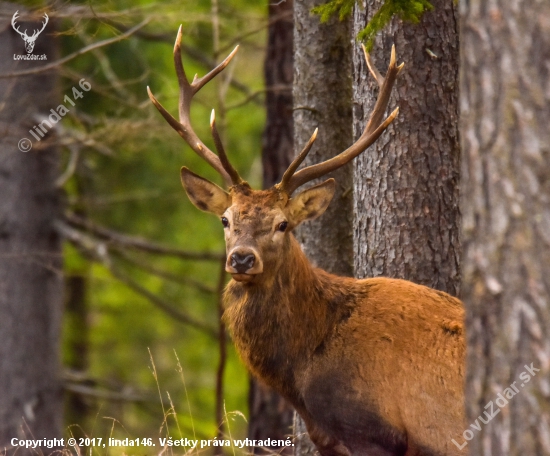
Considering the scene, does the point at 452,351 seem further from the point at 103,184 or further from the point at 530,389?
the point at 103,184

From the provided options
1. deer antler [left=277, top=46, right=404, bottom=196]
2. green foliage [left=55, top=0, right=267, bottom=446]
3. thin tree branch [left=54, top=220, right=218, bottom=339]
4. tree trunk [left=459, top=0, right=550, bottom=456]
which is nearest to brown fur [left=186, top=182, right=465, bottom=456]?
deer antler [left=277, top=46, right=404, bottom=196]

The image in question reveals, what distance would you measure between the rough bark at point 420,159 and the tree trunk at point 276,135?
3548 mm

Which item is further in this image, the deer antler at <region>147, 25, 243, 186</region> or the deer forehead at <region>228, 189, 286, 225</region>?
the deer antler at <region>147, 25, 243, 186</region>

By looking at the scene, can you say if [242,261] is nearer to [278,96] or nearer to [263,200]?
[263,200]

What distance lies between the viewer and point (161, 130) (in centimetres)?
1004

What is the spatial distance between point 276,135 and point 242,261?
16.0ft

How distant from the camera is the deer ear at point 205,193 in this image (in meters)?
6.27

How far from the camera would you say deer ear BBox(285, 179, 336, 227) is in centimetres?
618

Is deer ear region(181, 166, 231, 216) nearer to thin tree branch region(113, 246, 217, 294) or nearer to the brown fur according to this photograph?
the brown fur

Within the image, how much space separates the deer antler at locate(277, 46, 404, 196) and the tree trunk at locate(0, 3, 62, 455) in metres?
6.36

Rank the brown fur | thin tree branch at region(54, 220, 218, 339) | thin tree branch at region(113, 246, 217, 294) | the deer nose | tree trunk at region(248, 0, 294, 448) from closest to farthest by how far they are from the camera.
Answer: the brown fur < the deer nose < tree trunk at region(248, 0, 294, 448) < thin tree branch at region(54, 220, 218, 339) < thin tree branch at region(113, 246, 217, 294)

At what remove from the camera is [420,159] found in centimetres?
642

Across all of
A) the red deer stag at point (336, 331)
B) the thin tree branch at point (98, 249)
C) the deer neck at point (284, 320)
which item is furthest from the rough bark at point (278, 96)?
the deer neck at point (284, 320)

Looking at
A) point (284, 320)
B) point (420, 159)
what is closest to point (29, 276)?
point (284, 320)
